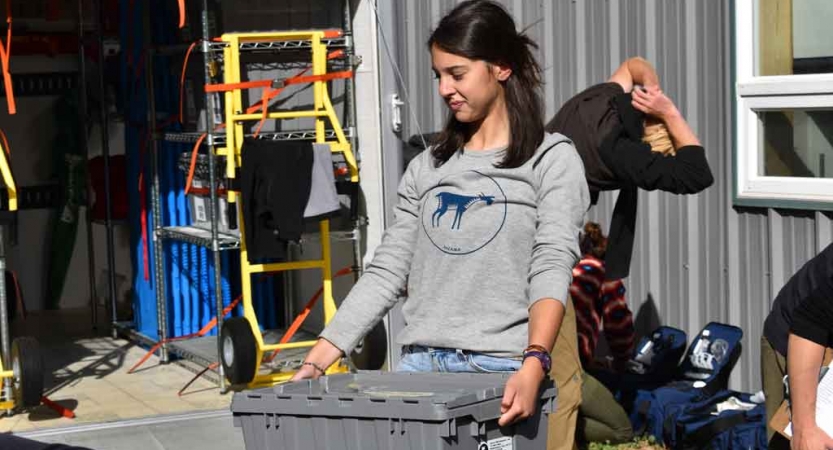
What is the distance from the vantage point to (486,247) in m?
3.35

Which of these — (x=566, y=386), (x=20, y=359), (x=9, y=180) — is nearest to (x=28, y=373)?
(x=20, y=359)

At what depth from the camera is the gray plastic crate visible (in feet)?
9.53

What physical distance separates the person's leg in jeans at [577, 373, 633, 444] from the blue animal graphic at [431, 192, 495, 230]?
308cm

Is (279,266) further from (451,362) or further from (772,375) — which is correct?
(451,362)

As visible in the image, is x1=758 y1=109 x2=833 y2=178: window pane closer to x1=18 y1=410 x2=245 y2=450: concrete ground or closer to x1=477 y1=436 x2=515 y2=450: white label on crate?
x1=18 y1=410 x2=245 y2=450: concrete ground

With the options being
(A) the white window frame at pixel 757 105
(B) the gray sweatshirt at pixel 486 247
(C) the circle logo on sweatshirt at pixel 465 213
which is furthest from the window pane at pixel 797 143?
(C) the circle logo on sweatshirt at pixel 465 213

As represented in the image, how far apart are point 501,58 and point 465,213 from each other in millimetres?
401

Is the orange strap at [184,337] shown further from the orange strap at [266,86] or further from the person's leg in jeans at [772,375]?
the person's leg in jeans at [772,375]

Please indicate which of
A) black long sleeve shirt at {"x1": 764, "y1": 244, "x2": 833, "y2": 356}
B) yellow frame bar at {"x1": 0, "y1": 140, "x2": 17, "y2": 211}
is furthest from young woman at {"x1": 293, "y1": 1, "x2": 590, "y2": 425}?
yellow frame bar at {"x1": 0, "y1": 140, "x2": 17, "y2": 211}

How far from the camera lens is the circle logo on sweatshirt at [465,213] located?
11.0 feet

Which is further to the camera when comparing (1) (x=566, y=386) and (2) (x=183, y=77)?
(2) (x=183, y=77)

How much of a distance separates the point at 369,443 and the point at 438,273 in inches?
22.1

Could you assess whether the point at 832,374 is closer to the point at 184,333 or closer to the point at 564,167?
the point at 564,167

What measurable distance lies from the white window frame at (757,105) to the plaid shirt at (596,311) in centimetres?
84
